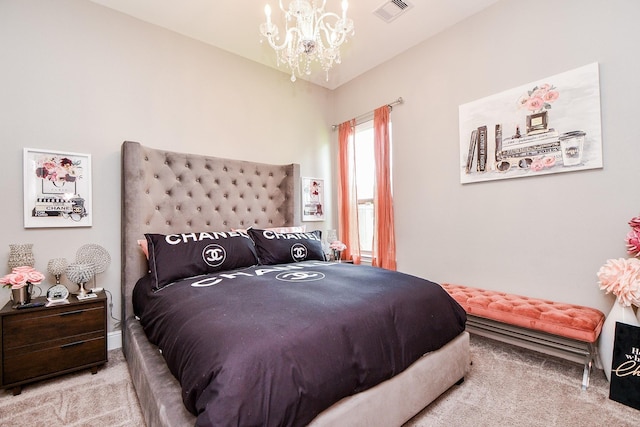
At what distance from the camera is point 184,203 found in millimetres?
2855

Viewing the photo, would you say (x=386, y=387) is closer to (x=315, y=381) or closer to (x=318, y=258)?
(x=315, y=381)

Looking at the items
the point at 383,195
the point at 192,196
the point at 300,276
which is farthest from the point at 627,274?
the point at 192,196

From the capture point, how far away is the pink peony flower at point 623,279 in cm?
172

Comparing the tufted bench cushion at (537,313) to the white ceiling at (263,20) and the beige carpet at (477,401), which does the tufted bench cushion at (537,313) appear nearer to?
the beige carpet at (477,401)

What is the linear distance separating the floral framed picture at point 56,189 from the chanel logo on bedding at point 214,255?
108 cm

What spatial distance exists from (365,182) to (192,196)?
2.17 metres

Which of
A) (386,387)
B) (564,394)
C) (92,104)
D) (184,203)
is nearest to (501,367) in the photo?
(564,394)

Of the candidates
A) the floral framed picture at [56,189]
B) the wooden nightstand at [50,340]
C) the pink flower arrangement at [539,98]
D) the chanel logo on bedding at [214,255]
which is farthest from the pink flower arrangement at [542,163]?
the floral framed picture at [56,189]

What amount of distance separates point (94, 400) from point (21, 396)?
0.49 m

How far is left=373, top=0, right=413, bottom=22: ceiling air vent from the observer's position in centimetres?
259

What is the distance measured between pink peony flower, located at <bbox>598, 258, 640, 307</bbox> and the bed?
958 millimetres

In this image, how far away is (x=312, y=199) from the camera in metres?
4.02

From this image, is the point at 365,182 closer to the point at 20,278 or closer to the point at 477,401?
the point at 477,401

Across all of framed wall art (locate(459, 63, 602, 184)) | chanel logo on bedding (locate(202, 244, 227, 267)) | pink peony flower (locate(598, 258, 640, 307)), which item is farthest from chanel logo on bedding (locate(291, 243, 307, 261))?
pink peony flower (locate(598, 258, 640, 307))
